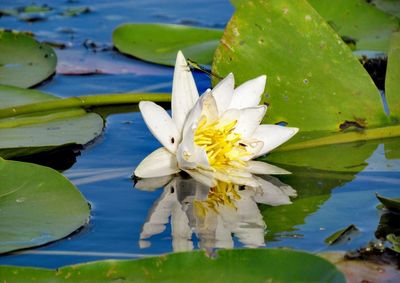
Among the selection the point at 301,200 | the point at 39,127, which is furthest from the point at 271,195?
the point at 39,127

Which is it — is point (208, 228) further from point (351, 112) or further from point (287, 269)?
point (351, 112)

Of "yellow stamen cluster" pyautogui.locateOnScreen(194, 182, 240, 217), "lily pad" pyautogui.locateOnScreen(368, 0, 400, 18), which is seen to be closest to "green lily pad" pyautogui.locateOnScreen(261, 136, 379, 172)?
"yellow stamen cluster" pyautogui.locateOnScreen(194, 182, 240, 217)

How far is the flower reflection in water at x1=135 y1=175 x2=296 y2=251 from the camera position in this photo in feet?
6.73

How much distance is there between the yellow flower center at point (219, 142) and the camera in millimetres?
2406

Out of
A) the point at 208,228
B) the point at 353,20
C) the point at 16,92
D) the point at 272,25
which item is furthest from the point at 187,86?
the point at 353,20

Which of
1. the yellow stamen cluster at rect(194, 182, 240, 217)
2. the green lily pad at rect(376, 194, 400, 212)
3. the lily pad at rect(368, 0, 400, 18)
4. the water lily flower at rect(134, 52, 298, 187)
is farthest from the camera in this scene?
the lily pad at rect(368, 0, 400, 18)

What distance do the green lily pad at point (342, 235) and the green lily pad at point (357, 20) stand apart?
189 centimetres

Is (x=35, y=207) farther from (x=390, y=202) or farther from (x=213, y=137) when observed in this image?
(x=390, y=202)

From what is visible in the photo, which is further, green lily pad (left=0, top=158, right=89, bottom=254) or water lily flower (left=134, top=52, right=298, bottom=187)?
water lily flower (left=134, top=52, right=298, bottom=187)

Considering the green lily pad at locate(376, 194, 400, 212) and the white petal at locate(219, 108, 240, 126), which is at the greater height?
the white petal at locate(219, 108, 240, 126)

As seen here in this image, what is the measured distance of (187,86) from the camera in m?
2.55

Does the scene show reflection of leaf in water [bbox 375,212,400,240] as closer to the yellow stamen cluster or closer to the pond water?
the pond water

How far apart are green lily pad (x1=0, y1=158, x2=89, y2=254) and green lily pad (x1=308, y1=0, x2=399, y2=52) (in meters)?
1.95

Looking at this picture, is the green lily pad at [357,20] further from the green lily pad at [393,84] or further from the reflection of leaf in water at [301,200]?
the reflection of leaf in water at [301,200]
